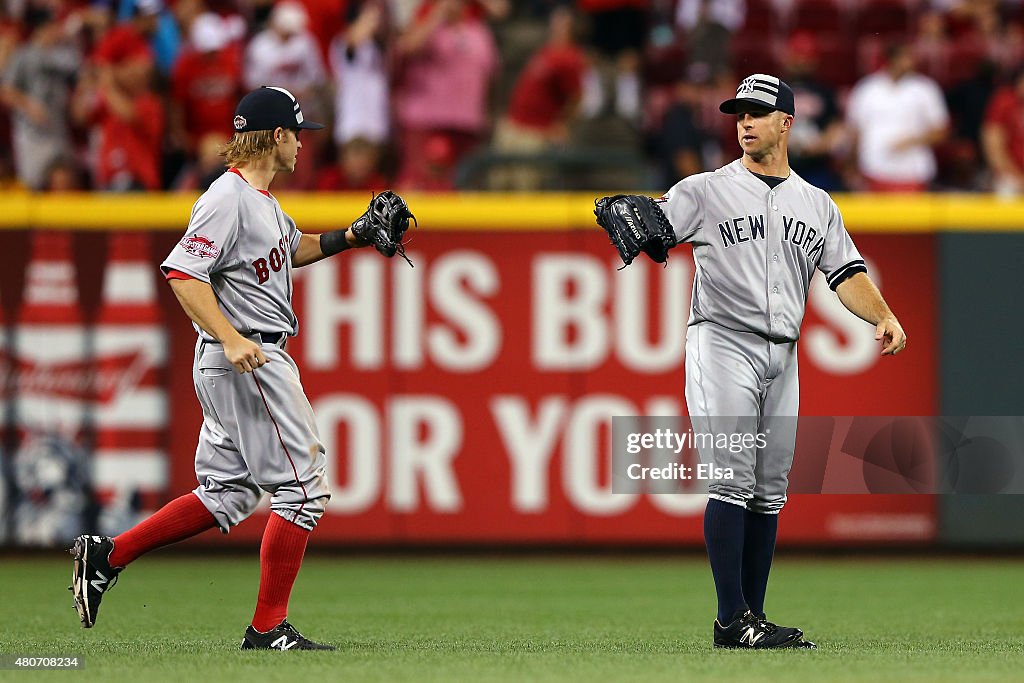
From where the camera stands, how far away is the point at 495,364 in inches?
396

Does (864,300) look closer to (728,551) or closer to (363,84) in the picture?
(728,551)

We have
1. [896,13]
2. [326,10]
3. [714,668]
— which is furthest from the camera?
[896,13]

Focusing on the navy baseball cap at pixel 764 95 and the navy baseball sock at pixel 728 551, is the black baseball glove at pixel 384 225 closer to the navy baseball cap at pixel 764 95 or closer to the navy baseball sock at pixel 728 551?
the navy baseball cap at pixel 764 95

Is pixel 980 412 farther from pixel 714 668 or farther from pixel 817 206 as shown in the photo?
pixel 714 668

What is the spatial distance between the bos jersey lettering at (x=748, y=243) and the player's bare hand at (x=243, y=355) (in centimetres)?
158

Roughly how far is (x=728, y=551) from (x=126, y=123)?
6.53 m

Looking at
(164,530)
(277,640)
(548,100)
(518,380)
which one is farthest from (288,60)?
(277,640)

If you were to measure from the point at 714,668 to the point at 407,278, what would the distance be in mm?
5156

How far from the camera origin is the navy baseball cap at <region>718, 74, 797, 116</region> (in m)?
5.87

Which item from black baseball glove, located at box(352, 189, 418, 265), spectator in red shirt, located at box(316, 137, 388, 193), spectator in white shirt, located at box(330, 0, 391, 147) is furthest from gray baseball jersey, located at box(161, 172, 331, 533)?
spectator in white shirt, located at box(330, 0, 391, 147)

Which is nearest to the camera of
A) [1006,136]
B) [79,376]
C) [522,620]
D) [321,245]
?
[321,245]

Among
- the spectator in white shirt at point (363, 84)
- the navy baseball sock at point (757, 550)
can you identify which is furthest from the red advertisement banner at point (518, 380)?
the navy baseball sock at point (757, 550)

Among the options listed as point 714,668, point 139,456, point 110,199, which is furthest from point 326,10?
point 714,668

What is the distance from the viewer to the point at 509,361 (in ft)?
33.0
